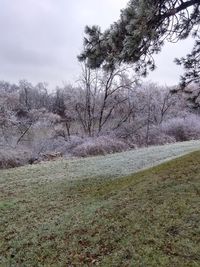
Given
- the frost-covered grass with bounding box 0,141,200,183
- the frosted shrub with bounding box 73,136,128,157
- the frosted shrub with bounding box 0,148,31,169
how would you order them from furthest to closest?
the frosted shrub with bounding box 73,136,128,157, the frosted shrub with bounding box 0,148,31,169, the frost-covered grass with bounding box 0,141,200,183

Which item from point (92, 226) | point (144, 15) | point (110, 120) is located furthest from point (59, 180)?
point (110, 120)

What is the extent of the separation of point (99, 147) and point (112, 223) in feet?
43.0

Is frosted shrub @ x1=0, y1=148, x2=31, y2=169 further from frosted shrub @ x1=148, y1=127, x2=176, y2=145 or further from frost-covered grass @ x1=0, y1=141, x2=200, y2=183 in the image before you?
frosted shrub @ x1=148, y1=127, x2=176, y2=145

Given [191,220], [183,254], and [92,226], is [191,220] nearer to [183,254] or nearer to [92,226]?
[183,254]

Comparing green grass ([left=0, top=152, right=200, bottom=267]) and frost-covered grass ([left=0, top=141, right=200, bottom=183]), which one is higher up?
frost-covered grass ([left=0, top=141, right=200, bottom=183])

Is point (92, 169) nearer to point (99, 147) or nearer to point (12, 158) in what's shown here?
point (12, 158)

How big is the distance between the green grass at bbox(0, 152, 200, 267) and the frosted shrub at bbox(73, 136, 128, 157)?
30.8ft

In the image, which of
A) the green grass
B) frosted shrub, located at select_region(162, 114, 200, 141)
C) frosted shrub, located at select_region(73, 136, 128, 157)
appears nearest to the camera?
the green grass

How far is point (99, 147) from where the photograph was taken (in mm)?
18750

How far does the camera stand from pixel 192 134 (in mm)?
24125

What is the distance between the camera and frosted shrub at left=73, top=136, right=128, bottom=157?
18.1m

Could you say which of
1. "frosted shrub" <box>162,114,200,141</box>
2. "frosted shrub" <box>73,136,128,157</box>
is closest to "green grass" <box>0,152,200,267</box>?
"frosted shrub" <box>73,136,128,157</box>

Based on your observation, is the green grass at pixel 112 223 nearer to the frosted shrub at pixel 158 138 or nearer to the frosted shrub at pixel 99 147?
the frosted shrub at pixel 99 147

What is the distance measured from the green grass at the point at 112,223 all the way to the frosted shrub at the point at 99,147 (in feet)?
30.8
